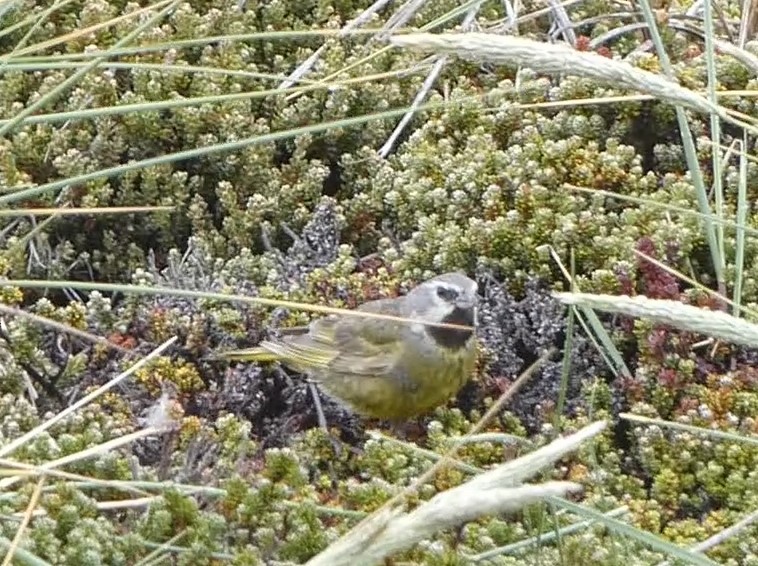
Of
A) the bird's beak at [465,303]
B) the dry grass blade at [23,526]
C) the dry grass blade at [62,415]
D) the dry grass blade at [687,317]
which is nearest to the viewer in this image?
the dry grass blade at [687,317]

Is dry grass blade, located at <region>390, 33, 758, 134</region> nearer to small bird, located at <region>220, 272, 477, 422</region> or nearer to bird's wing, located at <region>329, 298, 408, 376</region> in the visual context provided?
small bird, located at <region>220, 272, 477, 422</region>

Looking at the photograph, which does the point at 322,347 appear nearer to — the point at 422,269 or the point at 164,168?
the point at 422,269

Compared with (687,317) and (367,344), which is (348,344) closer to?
Answer: (367,344)

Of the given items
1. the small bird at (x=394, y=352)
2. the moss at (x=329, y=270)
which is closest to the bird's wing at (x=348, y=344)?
the small bird at (x=394, y=352)

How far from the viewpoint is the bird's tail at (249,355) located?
12.7ft

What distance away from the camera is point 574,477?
10.9 ft

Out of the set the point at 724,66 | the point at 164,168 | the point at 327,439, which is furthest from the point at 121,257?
the point at 724,66

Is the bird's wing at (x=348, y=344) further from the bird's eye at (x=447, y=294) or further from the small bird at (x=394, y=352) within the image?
the bird's eye at (x=447, y=294)

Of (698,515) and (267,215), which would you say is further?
(267,215)

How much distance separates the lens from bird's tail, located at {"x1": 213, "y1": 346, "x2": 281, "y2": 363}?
3.87m

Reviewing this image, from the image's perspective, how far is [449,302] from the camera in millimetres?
3822

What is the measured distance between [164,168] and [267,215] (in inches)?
13.8

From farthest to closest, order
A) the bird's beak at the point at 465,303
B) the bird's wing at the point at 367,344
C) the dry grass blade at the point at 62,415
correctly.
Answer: the bird's wing at the point at 367,344 → the bird's beak at the point at 465,303 → the dry grass blade at the point at 62,415

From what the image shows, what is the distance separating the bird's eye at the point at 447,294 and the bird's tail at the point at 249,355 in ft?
1.55
